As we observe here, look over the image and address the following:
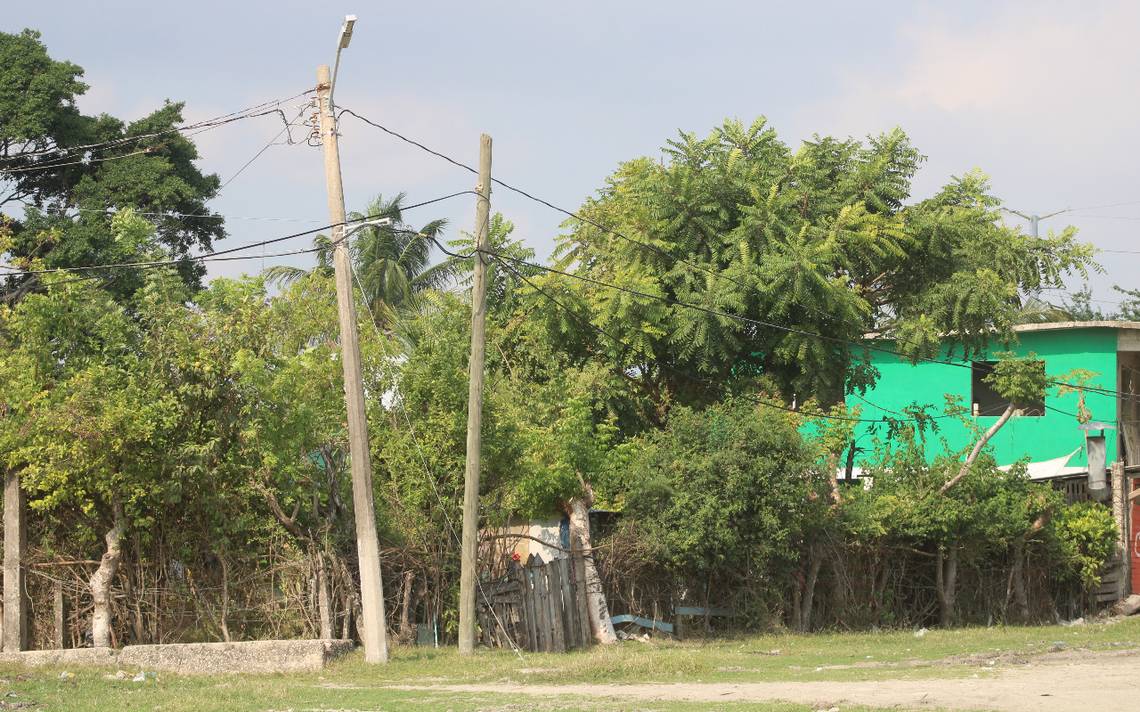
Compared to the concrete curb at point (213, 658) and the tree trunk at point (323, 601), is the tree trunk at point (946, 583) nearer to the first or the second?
the tree trunk at point (323, 601)

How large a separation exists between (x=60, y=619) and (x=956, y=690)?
12.1m

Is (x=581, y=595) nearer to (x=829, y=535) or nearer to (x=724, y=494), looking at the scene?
(x=724, y=494)

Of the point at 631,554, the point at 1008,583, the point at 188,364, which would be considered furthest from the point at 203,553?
the point at 1008,583

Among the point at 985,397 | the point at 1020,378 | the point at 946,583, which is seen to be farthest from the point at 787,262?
the point at 985,397

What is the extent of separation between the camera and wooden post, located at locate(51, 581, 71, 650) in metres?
17.6

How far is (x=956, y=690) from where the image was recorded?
1281 centimetres

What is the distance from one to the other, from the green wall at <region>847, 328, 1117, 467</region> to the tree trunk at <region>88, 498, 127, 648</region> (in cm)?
1781

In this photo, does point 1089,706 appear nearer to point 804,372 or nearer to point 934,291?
point 804,372

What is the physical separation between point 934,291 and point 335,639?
1498 centimetres

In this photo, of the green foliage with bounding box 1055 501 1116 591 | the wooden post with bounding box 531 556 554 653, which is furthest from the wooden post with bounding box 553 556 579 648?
the green foliage with bounding box 1055 501 1116 591

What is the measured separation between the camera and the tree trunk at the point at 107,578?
17.4 metres

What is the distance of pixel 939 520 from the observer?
74.1ft

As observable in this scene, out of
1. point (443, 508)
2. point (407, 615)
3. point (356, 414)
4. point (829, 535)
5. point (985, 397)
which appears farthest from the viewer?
point (985, 397)

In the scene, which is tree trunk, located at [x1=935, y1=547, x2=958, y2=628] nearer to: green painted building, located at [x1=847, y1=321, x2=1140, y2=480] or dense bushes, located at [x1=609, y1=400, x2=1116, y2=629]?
dense bushes, located at [x1=609, y1=400, x2=1116, y2=629]
